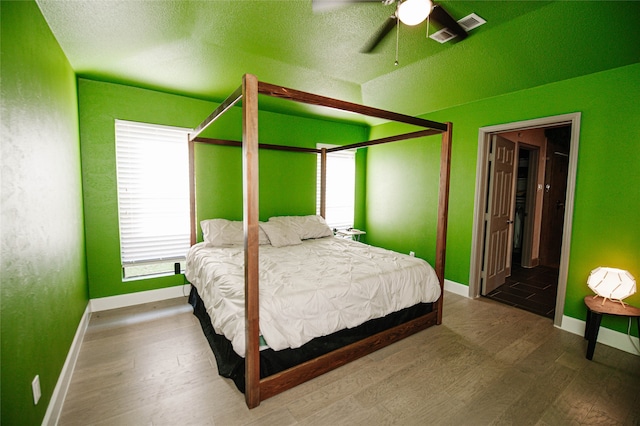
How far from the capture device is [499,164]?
3.62m

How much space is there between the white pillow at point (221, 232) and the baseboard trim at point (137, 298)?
0.76m

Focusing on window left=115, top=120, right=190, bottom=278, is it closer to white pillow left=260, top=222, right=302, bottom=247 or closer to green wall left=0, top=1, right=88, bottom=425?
green wall left=0, top=1, right=88, bottom=425

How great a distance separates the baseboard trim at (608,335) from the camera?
2381 millimetres

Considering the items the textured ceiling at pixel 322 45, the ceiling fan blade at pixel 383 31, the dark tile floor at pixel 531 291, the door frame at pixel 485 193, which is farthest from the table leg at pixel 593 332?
the ceiling fan blade at pixel 383 31

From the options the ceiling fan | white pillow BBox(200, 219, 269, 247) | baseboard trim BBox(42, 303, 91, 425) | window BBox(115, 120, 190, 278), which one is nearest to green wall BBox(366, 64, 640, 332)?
the ceiling fan

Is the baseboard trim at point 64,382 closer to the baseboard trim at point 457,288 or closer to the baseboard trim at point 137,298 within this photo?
the baseboard trim at point 137,298

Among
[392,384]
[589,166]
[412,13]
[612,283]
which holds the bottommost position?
[392,384]

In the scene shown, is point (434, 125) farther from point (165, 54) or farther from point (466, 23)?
point (165, 54)

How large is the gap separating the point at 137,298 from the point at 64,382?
146 cm

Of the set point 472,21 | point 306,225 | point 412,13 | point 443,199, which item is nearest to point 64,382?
point 306,225

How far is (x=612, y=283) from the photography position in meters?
2.31

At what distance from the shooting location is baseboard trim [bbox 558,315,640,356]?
2.38m

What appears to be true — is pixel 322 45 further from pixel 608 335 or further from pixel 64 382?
pixel 608 335

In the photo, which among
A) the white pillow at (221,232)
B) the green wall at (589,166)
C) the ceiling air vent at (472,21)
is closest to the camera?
the ceiling air vent at (472,21)
